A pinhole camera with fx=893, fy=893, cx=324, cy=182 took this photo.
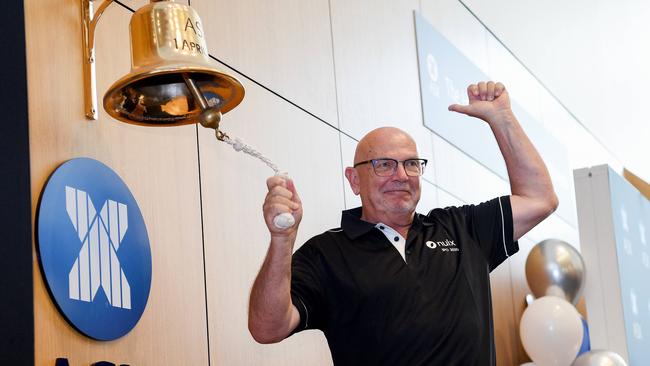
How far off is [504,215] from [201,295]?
94 cm

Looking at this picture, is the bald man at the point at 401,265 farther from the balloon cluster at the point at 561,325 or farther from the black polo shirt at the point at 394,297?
the balloon cluster at the point at 561,325

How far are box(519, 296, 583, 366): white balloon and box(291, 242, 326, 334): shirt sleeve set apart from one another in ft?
8.35

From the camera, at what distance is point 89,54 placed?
2240 millimetres

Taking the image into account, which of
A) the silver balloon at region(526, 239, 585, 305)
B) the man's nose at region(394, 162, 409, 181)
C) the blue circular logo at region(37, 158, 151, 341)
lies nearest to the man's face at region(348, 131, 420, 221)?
the man's nose at region(394, 162, 409, 181)

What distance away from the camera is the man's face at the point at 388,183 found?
2662 millimetres

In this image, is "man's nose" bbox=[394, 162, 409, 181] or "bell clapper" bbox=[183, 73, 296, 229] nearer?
"bell clapper" bbox=[183, 73, 296, 229]

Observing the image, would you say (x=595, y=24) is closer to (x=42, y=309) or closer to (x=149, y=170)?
(x=149, y=170)

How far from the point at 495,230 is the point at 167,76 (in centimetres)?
122

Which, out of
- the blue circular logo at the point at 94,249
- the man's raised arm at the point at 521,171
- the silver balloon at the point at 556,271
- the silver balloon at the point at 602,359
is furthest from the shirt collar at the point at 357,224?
the silver balloon at the point at 556,271

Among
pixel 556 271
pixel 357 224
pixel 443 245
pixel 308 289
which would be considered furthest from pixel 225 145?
pixel 556 271

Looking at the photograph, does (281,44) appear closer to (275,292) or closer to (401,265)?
(401,265)

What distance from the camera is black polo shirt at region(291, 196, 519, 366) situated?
7.75 feet

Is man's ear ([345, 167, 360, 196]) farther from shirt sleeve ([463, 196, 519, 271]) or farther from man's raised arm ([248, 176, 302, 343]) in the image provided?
man's raised arm ([248, 176, 302, 343])

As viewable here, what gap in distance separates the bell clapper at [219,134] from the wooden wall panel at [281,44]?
40.3 inches
